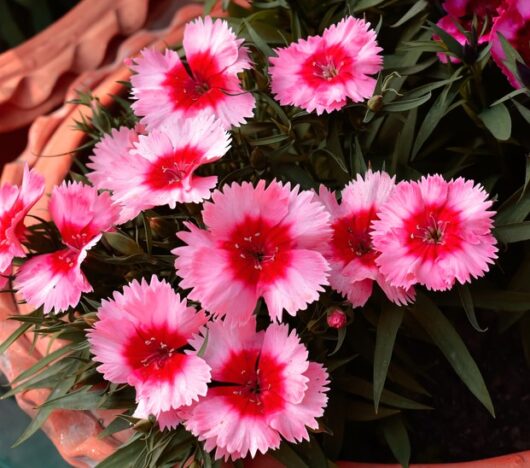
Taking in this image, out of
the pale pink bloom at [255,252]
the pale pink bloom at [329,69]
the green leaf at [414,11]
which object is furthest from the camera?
the green leaf at [414,11]

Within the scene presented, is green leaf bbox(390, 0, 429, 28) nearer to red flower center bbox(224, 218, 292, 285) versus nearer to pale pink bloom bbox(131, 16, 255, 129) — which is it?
pale pink bloom bbox(131, 16, 255, 129)

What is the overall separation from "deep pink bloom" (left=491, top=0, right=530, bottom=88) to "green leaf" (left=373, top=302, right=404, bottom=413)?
270 millimetres

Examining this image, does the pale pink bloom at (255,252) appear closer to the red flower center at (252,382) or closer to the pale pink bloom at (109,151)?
the red flower center at (252,382)

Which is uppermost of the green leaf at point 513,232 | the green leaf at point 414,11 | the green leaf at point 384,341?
the green leaf at point 414,11

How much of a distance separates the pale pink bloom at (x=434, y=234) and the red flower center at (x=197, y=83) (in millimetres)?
219

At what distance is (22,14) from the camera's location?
1.61 m

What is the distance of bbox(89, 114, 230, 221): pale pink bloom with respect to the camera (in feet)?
2.16

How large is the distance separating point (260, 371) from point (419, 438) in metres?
0.44

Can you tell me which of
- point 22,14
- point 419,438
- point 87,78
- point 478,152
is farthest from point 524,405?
point 22,14

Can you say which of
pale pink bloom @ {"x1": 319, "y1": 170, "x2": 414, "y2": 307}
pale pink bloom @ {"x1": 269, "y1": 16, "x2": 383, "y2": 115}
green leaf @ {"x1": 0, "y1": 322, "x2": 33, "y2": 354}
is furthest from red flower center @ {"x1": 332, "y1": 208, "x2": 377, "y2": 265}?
green leaf @ {"x1": 0, "y1": 322, "x2": 33, "y2": 354}

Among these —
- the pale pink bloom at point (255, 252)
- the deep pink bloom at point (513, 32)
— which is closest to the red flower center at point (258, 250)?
the pale pink bloom at point (255, 252)

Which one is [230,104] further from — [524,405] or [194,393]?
[524,405]

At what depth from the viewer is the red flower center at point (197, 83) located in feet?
2.49

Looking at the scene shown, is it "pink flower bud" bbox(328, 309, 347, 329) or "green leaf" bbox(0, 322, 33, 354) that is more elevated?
"green leaf" bbox(0, 322, 33, 354)
